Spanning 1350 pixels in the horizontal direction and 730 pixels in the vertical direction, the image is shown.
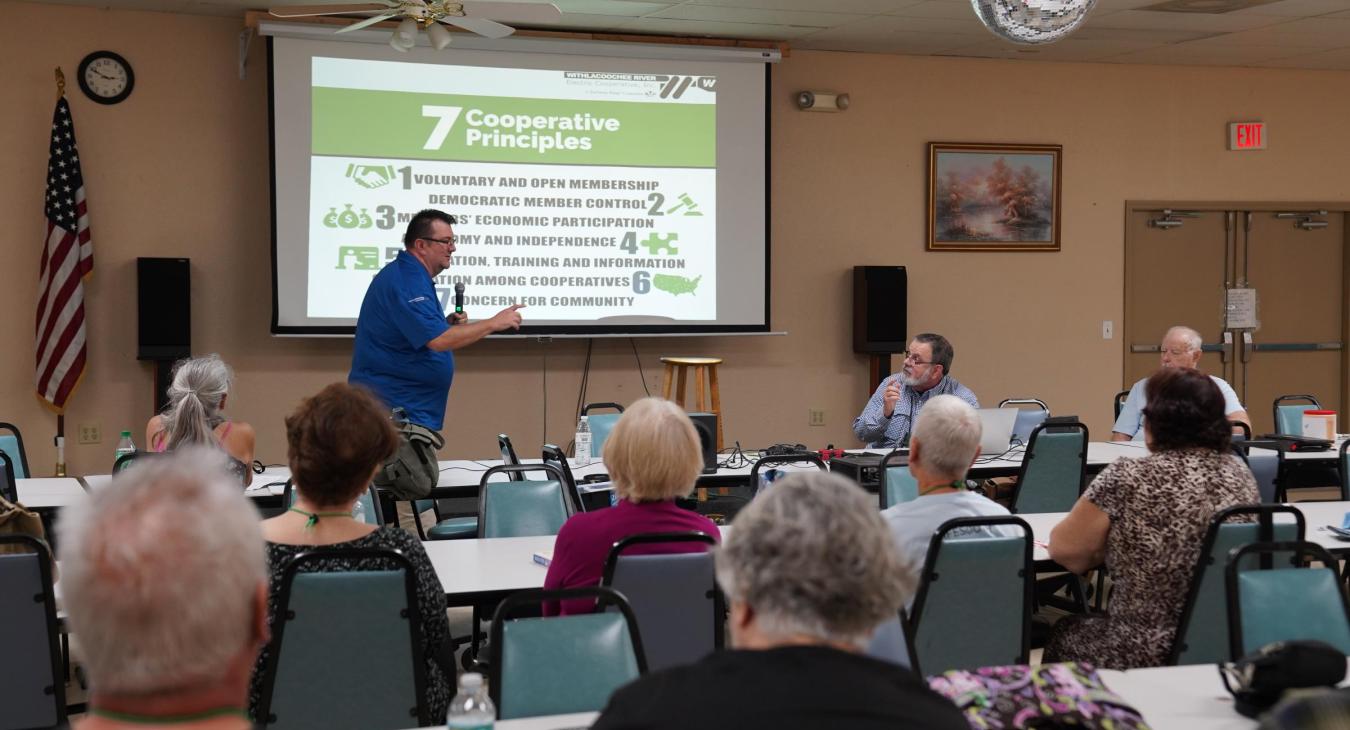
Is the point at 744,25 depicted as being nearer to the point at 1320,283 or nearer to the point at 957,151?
the point at 957,151

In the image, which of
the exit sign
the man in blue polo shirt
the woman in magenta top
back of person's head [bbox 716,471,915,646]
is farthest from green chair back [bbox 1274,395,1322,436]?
back of person's head [bbox 716,471,915,646]

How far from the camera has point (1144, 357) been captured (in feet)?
32.8

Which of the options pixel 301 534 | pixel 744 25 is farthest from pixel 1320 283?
pixel 301 534

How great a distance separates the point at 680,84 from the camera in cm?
862

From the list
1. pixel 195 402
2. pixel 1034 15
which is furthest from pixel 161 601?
pixel 195 402

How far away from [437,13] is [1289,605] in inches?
172

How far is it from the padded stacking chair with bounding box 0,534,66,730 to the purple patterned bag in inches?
88.9

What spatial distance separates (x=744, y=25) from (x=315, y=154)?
2.82m

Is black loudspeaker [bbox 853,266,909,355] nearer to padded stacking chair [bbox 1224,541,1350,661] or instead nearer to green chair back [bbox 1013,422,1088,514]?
green chair back [bbox 1013,422,1088,514]

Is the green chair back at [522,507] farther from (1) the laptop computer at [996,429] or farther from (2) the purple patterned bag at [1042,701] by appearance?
(2) the purple patterned bag at [1042,701]

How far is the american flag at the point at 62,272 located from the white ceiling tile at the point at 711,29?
3.45m

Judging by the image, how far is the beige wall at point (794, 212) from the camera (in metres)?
7.70

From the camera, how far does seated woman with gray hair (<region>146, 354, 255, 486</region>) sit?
475 cm

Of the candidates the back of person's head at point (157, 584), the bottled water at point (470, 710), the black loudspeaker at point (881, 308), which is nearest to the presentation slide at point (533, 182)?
the black loudspeaker at point (881, 308)
